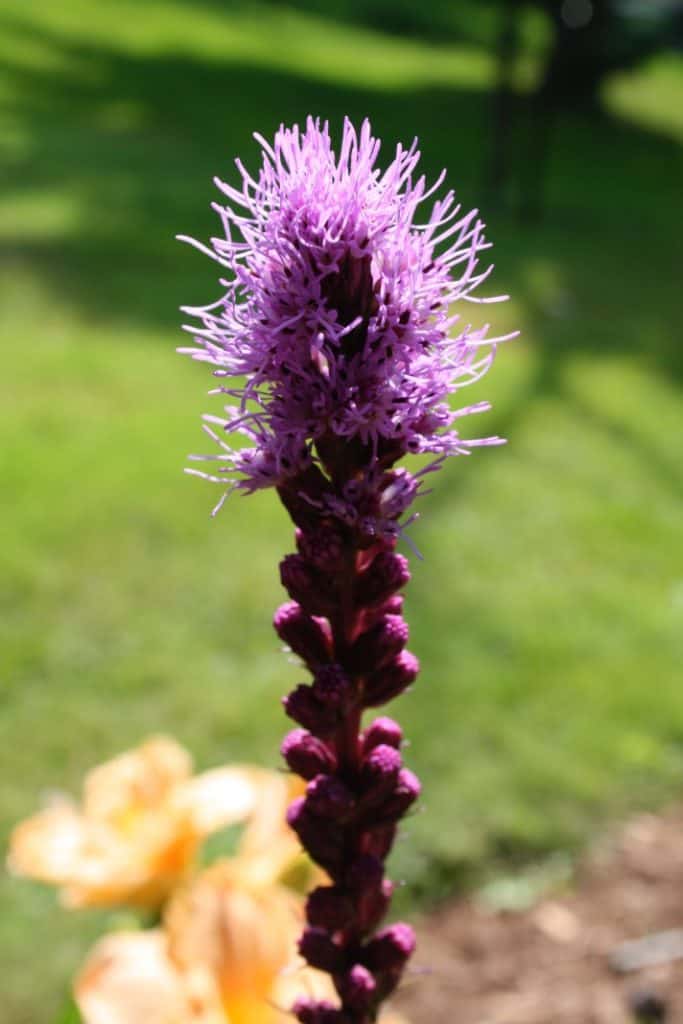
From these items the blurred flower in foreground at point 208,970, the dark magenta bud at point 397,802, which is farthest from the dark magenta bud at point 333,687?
the blurred flower in foreground at point 208,970

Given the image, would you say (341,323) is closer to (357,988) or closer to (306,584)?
(306,584)

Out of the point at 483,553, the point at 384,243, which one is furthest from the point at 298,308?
the point at 483,553

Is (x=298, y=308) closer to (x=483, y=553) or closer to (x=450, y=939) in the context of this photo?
(x=450, y=939)

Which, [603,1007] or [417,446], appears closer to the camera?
[417,446]

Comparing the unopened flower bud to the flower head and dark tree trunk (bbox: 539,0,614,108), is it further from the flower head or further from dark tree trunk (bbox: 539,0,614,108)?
dark tree trunk (bbox: 539,0,614,108)

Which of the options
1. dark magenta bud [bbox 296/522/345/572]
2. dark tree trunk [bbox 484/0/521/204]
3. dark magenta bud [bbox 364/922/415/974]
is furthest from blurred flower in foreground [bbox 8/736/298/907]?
dark tree trunk [bbox 484/0/521/204]
